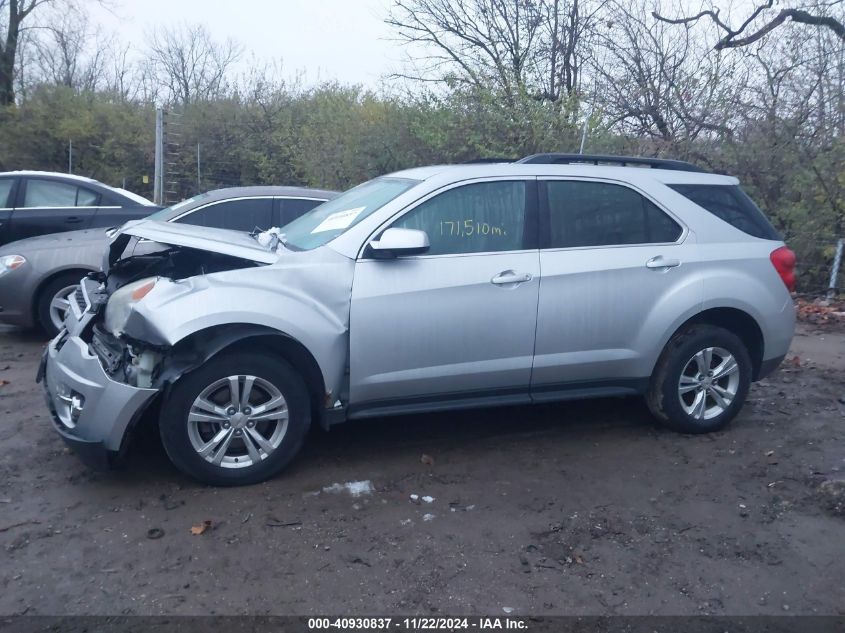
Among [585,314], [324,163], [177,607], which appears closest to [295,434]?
[177,607]

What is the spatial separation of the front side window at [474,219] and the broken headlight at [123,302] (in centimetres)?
150

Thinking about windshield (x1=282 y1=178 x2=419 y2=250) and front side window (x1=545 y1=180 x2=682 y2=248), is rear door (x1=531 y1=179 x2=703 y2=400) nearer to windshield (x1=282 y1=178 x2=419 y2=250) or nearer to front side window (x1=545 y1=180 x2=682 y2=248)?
front side window (x1=545 y1=180 x2=682 y2=248)

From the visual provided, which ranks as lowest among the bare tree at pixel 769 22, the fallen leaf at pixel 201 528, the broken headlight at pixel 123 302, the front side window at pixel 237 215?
the fallen leaf at pixel 201 528

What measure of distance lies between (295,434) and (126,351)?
1.05 metres

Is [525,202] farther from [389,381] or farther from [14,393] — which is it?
[14,393]

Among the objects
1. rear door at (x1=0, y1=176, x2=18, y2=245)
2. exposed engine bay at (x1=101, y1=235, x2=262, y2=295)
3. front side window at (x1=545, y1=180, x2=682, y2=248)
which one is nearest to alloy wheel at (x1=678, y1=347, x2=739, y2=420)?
Answer: front side window at (x1=545, y1=180, x2=682, y2=248)

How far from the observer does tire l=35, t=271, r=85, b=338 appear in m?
8.02

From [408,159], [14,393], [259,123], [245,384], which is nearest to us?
[245,384]

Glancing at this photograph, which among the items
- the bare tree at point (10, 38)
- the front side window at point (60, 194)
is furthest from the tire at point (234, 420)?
the bare tree at point (10, 38)

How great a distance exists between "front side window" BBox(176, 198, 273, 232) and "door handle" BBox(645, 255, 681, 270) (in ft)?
13.3

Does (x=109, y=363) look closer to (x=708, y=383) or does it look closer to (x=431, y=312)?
(x=431, y=312)

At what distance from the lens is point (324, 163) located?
17.0 meters

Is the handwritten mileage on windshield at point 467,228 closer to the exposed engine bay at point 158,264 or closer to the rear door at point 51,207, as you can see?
the exposed engine bay at point 158,264

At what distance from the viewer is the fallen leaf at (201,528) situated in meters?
4.18
